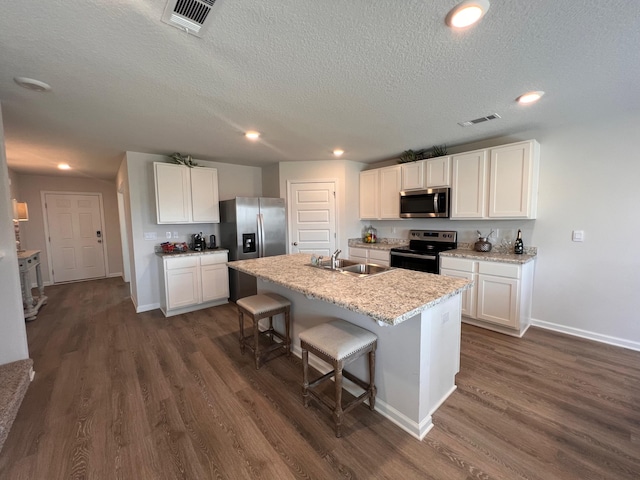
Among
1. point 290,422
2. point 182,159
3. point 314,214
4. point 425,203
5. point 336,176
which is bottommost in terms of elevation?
point 290,422

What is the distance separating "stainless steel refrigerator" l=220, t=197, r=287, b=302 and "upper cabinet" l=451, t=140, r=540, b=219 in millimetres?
2723

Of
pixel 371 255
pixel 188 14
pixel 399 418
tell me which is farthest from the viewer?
pixel 371 255

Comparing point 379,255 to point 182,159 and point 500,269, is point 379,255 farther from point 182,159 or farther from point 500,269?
point 182,159

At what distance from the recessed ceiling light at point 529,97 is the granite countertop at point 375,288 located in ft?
5.42

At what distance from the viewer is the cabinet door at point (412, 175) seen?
3891mm

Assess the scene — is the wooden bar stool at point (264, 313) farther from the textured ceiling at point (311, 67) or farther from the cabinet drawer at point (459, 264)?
the cabinet drawer at point (459, 264)

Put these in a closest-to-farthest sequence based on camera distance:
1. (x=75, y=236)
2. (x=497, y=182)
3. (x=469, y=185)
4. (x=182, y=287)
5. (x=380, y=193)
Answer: (x=497, y=182)
(x=469, y=185)
(x=182, y=287)
(x=380, y=193)
(x=75, y=236)

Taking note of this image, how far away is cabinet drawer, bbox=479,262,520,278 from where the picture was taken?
2.86m

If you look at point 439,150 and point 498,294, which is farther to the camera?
point 439,150

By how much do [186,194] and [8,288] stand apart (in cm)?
223

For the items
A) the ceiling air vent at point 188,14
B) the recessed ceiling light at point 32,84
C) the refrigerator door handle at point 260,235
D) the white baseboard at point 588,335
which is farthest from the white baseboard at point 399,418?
the recessed ceiling light at point 32,84

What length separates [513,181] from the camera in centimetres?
306

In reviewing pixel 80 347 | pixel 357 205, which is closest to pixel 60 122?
pixel 80 347

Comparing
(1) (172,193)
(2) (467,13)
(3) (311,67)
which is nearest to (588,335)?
(2) (467,13)
